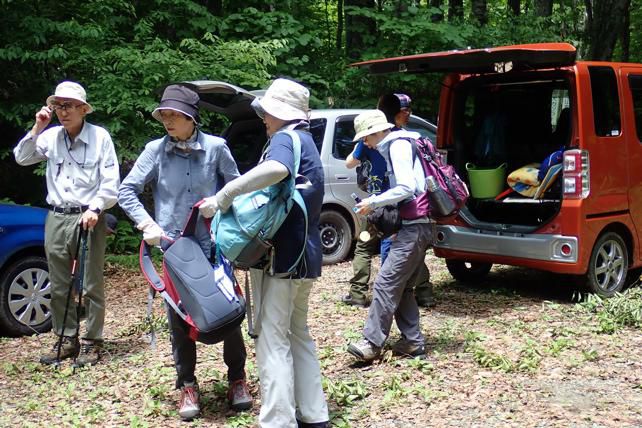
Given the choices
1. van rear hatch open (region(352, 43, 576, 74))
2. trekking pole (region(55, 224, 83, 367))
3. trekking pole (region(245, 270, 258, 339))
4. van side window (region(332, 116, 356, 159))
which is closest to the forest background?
van side window (region(332, 116, 356, 159))

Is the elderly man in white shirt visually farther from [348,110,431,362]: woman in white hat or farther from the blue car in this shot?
[348,110,431,362]: woman in white hat

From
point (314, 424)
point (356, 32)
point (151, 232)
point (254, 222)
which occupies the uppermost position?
point (356, 32)

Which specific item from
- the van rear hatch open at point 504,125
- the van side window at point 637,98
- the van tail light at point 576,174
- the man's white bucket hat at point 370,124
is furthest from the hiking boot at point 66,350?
the van side window at point 637,98

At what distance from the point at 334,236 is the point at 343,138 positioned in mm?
1262

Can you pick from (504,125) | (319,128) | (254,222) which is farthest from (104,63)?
(254,222)

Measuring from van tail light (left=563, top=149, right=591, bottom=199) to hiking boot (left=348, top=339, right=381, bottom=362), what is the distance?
2.47m

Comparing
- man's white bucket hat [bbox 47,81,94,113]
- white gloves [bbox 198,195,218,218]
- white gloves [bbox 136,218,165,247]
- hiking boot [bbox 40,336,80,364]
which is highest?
man's white bucket hat [bbox 47,81,94,113]

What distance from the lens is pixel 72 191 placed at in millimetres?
5488

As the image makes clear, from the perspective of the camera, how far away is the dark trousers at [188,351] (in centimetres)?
433

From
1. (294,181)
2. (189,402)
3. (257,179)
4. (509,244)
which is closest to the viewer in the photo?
(257,179)

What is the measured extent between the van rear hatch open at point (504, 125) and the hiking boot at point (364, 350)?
2.25m

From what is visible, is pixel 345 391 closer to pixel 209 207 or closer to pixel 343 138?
pixel 209 207

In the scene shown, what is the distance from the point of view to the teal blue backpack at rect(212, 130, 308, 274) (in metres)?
3.69

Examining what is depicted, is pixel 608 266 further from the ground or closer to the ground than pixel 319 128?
closer to the ground
